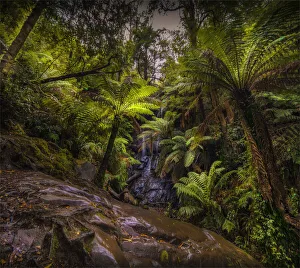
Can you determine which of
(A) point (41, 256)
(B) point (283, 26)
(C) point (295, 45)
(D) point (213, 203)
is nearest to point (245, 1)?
(B) point (283, 26)

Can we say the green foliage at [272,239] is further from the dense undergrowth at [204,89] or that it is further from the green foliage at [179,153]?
the green foliage at [179,153]

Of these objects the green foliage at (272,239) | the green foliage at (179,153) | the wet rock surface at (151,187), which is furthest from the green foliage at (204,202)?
the wet rock surface at (151,187)

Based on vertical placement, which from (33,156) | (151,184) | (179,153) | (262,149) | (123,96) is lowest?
(151,184)

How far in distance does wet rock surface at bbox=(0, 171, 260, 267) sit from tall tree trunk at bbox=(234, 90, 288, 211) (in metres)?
1.18

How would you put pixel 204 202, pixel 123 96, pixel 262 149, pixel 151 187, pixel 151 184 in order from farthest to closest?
pixel 151 184, pixel 151 187, pixel 204 202, pixel 123 96, pixel 262 149

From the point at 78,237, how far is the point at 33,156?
95.5 inches

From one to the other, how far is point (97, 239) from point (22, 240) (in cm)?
67

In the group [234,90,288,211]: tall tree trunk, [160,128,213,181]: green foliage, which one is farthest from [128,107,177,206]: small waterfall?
[234,90,288,211]: tall tree trunk

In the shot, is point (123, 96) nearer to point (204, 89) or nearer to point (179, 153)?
point (204, 89)

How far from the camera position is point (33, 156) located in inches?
143

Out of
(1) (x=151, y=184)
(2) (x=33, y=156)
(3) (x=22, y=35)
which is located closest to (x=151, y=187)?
(1) (x=151, y=184)

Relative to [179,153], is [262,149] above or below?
above

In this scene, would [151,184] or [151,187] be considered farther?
[151,184]

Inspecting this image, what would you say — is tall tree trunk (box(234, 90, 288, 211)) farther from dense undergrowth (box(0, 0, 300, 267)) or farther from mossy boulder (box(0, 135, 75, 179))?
mossy boulder (box(0, 135, 75, 179))
